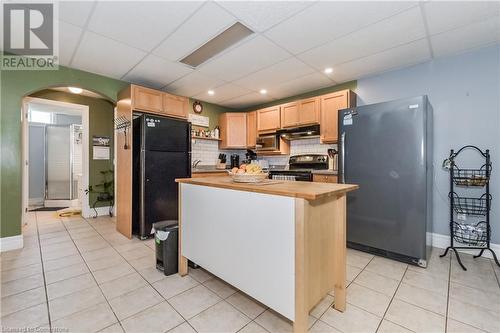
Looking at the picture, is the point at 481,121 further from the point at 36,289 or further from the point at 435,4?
the point at 36,289

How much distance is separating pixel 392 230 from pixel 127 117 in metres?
3.95

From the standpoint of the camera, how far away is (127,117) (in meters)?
3.37

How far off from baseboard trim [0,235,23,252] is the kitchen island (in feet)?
9.07

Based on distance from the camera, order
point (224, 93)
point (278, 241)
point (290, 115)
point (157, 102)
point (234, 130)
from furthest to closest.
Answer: point (234, 130) < point (224, 93) < point (290, 115) < point (157, 102) < point (278, 241)

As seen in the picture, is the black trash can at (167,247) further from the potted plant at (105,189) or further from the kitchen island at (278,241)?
the potted plant at (105,189)

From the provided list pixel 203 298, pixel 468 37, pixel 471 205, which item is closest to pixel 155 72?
pixel 203 298

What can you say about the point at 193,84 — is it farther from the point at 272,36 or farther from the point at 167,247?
the point at 167,247

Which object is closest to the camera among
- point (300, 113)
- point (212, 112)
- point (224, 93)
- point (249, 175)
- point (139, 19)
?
point (249, 175)

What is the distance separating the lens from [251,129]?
4.99 meters

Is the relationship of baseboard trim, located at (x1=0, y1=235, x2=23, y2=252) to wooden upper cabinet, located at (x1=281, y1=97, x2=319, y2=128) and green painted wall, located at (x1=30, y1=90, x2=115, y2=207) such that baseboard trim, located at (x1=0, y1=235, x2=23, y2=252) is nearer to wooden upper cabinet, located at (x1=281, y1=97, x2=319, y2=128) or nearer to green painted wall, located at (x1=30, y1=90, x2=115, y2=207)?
green painted wall, located at (x1=30, y1=90, x2=115, y2=207)

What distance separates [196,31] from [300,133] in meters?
2.50

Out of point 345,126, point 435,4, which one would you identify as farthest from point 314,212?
point 435,4

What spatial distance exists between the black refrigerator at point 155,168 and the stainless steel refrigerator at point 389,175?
2.50m

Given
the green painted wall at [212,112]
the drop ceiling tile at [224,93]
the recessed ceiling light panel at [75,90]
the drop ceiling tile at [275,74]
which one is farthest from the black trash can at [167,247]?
the recessed ceiling light panel at [75,90]
